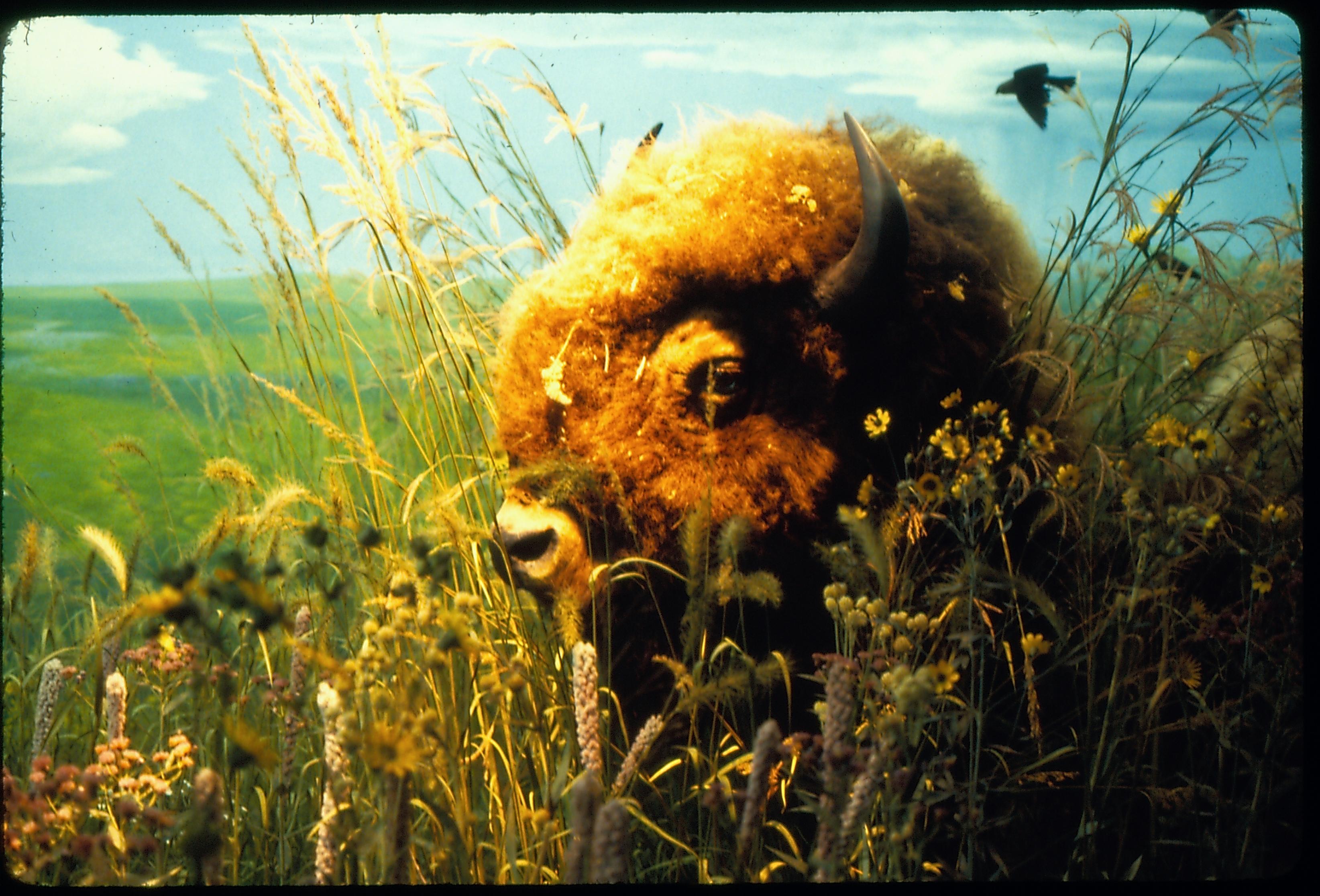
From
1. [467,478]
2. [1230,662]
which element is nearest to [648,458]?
[467,478]

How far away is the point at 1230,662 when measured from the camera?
1.96 metres

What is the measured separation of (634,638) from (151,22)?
1.90 meters

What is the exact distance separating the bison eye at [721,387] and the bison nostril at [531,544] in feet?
1.60

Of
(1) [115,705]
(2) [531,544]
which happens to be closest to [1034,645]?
(2) [531,544]

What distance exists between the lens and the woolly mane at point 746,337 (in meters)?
2.00

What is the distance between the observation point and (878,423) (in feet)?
6.68

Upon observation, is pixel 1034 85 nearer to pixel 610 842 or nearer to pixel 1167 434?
pixel 1167 434

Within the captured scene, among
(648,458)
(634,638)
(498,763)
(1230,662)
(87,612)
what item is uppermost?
(648,458)

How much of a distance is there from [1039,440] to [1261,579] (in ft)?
1.94

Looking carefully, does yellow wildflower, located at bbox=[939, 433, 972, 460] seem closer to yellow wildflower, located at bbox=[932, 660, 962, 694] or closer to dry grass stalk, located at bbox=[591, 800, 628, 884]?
yellow wildflower, located at bbox=[932, 660, 962, 694]

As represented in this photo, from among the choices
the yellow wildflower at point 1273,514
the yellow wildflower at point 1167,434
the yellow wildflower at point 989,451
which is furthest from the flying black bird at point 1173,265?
the yellow wildflower at point 989,451

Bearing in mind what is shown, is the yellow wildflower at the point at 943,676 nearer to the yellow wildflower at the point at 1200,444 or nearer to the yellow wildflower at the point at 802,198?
the yellow wildflower at the point at 1200,444

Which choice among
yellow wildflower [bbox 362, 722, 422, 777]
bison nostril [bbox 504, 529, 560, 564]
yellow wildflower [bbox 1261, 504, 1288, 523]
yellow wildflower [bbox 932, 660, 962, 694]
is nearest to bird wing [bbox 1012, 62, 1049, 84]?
yellow wildflower [bbox 1261, 504, 1288, 523]

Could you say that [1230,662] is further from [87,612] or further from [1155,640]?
[87,612]
